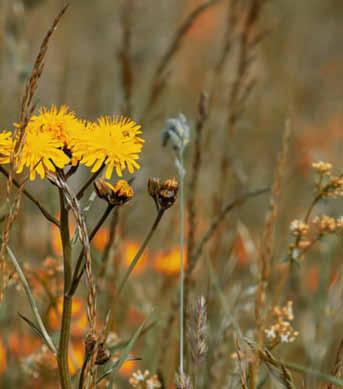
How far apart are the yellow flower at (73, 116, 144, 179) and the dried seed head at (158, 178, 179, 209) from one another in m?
0.05

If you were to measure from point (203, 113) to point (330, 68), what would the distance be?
184 inches

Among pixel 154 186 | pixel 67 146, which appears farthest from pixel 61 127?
pixel 154 186

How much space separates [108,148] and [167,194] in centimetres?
10

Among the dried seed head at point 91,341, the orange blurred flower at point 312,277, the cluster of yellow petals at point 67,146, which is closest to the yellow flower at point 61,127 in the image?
the cluster of yellow petals at point 67,146

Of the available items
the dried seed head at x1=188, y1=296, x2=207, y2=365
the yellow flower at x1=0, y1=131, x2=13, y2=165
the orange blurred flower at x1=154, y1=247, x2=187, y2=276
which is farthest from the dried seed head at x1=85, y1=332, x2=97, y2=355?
the orange blurred flower at x1=154, y1=247, x2=187, y2=276

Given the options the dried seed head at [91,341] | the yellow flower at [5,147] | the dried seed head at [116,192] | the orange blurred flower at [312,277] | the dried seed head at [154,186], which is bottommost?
the dried seed head at [91,341]

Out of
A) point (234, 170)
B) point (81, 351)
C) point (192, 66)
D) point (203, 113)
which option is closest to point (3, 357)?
point (81, 351)

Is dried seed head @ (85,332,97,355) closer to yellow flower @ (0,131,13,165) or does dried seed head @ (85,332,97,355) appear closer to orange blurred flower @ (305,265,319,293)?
yellow flower @ (0,131,13,165)

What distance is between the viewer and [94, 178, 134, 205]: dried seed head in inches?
37.1

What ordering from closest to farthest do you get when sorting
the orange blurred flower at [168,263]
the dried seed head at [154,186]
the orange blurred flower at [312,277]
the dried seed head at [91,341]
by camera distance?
1. the dried seed head at [91,341]
2. the dried seed head at [154,186]
3. the orange blurred flower at [168,263]
4. the orange blurred flower at [312,277]

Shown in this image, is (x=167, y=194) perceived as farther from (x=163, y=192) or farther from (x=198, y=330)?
(x=198, y=330)

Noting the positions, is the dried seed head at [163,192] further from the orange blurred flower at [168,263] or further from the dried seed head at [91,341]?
the orange blurred flower at [168,263]

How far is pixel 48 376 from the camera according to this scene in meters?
1.76

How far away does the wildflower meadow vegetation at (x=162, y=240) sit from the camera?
0.95 m
